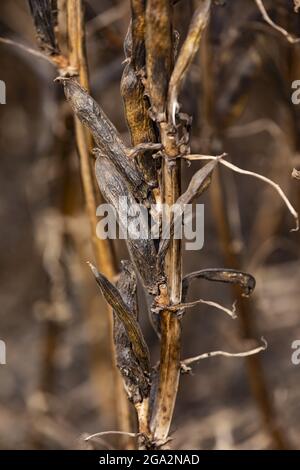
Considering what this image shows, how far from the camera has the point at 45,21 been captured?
1.92 feet

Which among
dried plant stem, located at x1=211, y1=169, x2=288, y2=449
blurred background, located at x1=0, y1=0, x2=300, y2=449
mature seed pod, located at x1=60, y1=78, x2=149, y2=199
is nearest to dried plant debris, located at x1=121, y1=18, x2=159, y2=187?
mature seed pod, located at x1=60, y1=78, x2=149, y2=199

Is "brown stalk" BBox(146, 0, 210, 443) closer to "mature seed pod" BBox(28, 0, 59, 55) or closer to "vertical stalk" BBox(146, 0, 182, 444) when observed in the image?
"vertical stalk" BBox(146, 0, 182, 444)

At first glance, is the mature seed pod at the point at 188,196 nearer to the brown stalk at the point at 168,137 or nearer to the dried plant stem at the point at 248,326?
the brown stalk at the point at 168,137

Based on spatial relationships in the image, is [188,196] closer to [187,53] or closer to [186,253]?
[187,53]

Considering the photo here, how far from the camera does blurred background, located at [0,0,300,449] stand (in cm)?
86

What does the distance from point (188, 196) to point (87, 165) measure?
199 mm

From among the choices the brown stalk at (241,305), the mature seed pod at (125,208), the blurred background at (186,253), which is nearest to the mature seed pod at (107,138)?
the mature seed pod at (125,208)

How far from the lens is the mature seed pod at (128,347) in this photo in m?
0.51

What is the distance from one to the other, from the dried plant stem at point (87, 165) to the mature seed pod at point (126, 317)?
5.3 inches

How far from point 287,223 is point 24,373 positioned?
0.62 meters

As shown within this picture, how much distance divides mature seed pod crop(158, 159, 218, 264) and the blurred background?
10.6 inches

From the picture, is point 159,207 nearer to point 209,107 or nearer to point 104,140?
point 104,140
